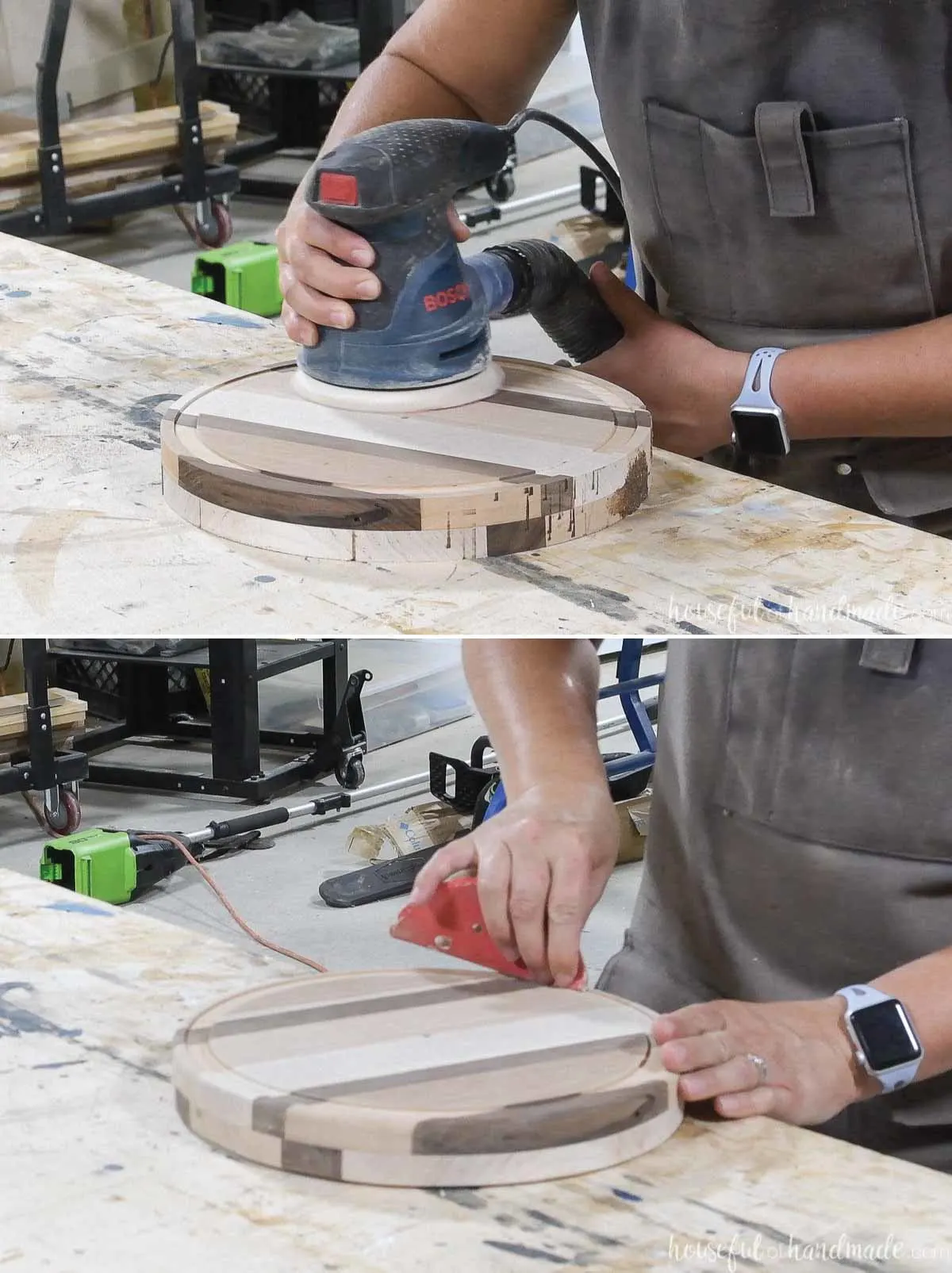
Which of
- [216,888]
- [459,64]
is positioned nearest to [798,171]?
[459,64]

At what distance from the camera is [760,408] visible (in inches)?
61.8

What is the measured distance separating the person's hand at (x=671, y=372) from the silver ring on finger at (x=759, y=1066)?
60 centimetres

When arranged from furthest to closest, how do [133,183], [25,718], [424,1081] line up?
[133,183] < [25,718] < [424,1081]

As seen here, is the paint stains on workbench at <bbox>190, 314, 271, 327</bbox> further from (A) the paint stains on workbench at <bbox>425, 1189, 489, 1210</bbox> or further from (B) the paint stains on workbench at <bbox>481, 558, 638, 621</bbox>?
(A) the paint stains on workbench at <bbox>425, 1189, 489, 1210</bbox>

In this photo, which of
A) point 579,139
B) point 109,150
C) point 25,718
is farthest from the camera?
point 109,150

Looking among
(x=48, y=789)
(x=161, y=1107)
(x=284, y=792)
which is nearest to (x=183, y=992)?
(x=161, y=1107)

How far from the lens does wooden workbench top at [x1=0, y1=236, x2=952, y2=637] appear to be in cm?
120

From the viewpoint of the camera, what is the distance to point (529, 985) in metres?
1.41

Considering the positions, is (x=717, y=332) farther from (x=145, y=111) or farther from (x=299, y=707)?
(x=145, y=111)

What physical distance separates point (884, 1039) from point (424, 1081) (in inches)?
14.3

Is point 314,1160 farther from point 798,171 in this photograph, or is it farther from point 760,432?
point 798,171

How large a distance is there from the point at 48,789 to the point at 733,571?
3.04 m

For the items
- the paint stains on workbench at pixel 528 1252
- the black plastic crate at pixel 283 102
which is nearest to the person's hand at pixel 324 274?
the paint stains on workbench at pixel 528 1252

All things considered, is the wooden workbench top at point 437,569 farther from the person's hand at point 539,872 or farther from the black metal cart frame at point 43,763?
the black metal cart frame at point 43,763
